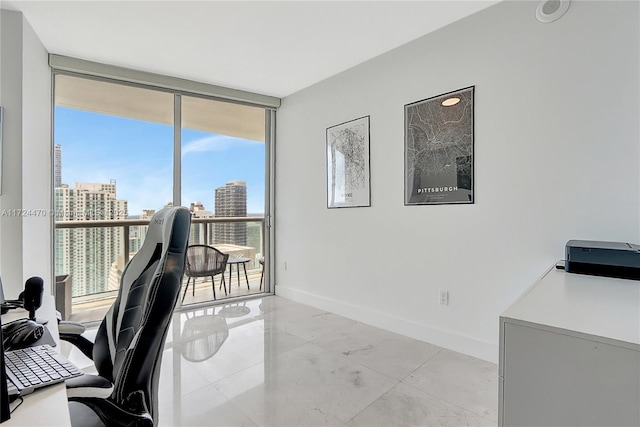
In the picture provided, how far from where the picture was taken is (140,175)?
3.44 meters

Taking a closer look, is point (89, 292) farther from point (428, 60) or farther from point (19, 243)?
point (428, 60)

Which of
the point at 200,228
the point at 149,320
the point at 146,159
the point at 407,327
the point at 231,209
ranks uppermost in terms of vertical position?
the point at 146,159

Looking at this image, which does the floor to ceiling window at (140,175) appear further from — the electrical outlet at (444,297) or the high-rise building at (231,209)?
the electrical outlet at (444,297)

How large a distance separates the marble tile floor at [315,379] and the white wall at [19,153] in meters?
0.86

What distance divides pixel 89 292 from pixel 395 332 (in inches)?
121

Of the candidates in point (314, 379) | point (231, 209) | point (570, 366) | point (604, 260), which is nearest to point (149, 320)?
point (570, 366)

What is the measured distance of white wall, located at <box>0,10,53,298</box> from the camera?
224 centimetres

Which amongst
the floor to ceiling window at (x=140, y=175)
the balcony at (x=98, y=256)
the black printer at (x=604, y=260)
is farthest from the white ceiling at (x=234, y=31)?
the black printer at (x=604, y=260)

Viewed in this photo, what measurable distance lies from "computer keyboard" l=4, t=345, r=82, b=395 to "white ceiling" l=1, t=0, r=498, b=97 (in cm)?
225

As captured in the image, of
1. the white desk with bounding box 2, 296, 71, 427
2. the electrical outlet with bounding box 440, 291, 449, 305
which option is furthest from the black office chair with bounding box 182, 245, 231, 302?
the white desk with bounding box 2, 296, 71, 427

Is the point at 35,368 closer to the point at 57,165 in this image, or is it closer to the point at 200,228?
the point at 57,165

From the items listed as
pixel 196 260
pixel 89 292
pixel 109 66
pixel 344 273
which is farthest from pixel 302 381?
pixel 109 66

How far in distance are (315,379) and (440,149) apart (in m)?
1.94

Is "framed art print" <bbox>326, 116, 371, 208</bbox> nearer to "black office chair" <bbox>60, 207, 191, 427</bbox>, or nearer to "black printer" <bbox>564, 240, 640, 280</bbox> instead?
"black printer" <bbox>564, 240, 640, 280</bbox>
